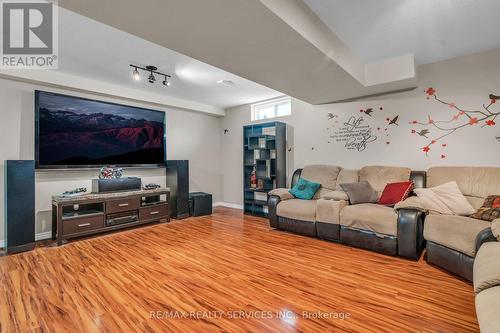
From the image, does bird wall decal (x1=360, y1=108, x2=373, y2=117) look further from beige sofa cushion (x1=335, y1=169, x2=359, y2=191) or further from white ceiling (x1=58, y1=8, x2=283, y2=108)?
white ceiling (x1=58, y1=8, x2=283, y2=108)

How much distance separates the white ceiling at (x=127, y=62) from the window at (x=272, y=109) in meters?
0.30

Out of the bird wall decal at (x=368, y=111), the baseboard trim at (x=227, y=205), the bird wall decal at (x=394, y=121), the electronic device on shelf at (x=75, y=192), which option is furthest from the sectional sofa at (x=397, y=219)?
the electronic device on shelf at (x=75, y=192)

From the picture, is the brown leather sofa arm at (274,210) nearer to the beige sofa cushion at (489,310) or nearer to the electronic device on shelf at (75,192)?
the beige sofa cushion at (489,310)

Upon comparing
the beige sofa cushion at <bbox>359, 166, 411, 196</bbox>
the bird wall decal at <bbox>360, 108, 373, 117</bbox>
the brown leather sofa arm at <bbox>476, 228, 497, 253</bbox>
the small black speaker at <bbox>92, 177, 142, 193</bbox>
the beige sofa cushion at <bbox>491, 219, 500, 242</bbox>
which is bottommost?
the brown leather sofa arm at <bbox>476, 228, 497, 253</bbox>

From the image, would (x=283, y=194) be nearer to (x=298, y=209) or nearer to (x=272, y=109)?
(x=298, y=209)

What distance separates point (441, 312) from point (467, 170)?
1.99m

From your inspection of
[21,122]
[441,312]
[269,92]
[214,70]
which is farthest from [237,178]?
[441,312]

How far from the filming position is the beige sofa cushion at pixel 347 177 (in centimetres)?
367

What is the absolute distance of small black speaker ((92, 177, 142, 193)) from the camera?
3.71 m

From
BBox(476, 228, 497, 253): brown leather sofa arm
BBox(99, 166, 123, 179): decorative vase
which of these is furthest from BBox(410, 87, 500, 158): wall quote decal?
BBox(99, 166, 123, 179): decorative vase

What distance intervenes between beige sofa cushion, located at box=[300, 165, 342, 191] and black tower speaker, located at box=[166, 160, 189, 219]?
2350 millimetres

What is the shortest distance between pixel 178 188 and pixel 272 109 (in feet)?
8.64

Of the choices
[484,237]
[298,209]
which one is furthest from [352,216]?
[484,237]

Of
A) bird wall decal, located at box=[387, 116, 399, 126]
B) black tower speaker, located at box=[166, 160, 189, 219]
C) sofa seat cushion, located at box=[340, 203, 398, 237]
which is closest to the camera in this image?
sofa seat cushion, located at box=[340, 203, 398, 237]
